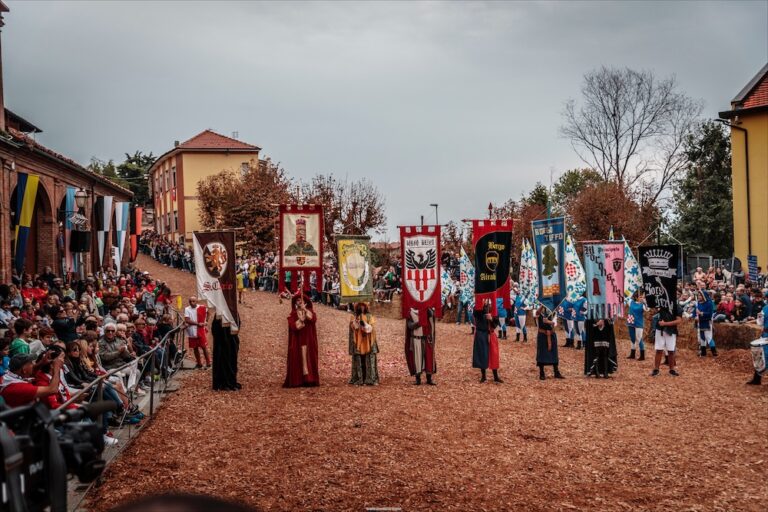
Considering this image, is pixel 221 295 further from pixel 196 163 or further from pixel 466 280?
pixel 196 163

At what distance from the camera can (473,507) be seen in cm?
881

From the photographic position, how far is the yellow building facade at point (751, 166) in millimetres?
33750

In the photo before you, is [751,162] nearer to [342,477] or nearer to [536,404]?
[536,404]

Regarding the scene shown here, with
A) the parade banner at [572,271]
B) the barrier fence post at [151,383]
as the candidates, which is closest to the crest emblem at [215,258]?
the barrier fence post at [151,383]

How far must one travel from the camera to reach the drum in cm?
1590

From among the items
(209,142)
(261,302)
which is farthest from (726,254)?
(209,142)

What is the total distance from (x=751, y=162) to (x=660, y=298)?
19567 millimetres

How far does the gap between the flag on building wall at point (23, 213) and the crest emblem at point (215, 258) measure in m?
6.51

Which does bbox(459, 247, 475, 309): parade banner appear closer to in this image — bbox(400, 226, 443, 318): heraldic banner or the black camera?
bbox(400, 226, 443, 318): heraldic banner

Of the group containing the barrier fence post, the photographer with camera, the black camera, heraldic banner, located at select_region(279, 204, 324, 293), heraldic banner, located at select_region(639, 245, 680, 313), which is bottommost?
the barrier fence post

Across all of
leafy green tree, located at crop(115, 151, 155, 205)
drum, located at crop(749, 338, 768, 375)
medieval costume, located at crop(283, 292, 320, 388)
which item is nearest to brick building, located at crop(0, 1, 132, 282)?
medieval costume, located at crop(283, 292, 320, 388)

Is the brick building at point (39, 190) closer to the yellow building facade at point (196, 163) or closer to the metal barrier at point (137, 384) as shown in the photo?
the metal barrier at point (137, 384)

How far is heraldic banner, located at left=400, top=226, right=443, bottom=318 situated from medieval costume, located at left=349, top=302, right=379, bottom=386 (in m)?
0.85

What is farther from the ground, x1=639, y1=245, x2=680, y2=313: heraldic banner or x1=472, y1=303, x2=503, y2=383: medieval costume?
x1=639, y1=245, x2=680, y2=313: heraldic banner
